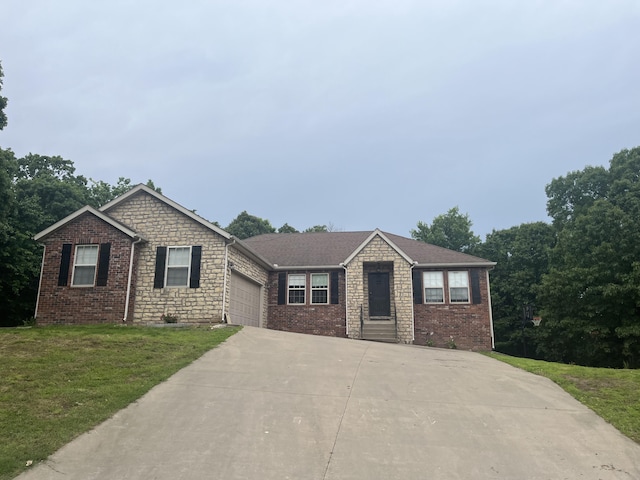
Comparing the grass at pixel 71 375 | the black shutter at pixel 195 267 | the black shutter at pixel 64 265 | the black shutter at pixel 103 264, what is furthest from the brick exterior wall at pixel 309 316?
the black shutter at pixel 64 265

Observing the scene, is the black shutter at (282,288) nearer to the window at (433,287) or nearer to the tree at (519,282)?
the window at (433,287)

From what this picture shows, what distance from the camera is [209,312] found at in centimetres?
1647

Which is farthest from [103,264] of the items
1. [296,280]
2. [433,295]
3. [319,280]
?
[433,295]

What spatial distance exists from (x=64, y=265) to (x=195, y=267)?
173 inches

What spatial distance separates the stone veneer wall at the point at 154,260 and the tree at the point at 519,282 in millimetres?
21305

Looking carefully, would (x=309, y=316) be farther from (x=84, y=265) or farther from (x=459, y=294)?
(x=84, y=265)

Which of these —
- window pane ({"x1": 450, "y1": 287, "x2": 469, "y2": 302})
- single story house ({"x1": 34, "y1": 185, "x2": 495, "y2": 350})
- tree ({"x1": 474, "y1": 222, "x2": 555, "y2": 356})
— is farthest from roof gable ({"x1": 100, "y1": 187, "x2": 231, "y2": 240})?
tree ({"x1": 474, "y1": 222, "x2": 555, "y2": 356})

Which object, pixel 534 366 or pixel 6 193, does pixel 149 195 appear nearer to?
pixel 6 193

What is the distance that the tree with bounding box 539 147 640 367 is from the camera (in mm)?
22266

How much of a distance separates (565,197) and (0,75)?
31140mm

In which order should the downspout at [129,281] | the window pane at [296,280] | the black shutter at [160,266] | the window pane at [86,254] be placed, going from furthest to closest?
the window pane at [296,280] < the black shutter at [160,266] < the window pane at [86,254] < the downspout at [129,281]

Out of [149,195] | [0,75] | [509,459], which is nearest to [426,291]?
[149,195]

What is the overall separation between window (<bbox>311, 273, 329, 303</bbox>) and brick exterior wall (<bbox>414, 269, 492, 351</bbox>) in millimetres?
3847

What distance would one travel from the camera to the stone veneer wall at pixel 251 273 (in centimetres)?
1733
